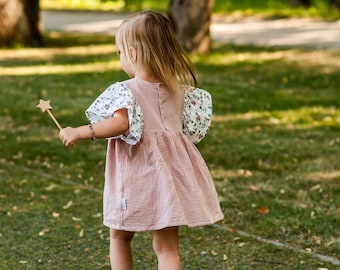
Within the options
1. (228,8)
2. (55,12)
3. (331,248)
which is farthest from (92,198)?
(55,12)

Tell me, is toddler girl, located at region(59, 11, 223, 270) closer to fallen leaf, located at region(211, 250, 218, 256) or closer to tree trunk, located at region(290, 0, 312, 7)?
fallen leaf, located at region(211, 250, 218, 256)

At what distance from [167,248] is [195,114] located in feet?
2.10

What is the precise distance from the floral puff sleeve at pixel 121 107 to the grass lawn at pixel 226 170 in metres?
1.24

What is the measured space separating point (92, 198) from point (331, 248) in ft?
6.42

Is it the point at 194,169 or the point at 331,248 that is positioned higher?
the point at 194,169

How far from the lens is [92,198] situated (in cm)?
638

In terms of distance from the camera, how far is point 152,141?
3998 millimetres

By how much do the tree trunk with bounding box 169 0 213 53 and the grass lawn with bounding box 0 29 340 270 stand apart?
62cm

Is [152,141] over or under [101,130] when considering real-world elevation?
under

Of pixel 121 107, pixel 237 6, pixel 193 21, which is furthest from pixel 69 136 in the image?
pixel 237 6

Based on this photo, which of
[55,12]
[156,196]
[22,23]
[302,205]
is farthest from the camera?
[55,12]

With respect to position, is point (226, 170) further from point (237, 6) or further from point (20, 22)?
point (237, 6)

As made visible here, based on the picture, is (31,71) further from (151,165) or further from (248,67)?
(151,165)

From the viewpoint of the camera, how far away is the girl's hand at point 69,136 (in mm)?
3795
